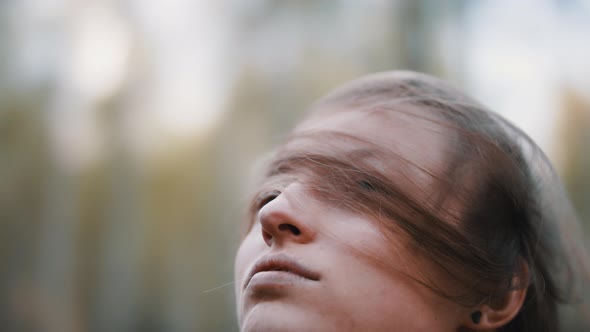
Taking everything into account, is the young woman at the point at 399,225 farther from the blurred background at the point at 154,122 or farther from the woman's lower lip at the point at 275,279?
the blurred background at the point at 154,122

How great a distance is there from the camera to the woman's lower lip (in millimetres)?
380

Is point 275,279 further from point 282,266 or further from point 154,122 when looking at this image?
point 154,122

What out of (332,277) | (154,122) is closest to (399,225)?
(332,277)

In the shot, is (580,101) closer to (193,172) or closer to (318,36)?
(318,36)

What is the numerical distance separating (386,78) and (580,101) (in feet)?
2.32

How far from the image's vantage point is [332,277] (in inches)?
15.0

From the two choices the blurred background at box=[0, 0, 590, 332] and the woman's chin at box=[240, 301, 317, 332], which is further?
the blurred background at box=[0, 0, 590, 332]

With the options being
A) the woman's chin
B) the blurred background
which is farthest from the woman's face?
the blurred background

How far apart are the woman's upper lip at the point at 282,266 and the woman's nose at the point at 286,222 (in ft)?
0.05

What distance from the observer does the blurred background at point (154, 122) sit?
124cm

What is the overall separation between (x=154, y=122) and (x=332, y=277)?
1015 mm

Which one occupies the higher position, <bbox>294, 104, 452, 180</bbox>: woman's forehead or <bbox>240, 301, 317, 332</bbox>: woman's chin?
<bbox>294, 104, 452, 180</bbox>: woman's forehead

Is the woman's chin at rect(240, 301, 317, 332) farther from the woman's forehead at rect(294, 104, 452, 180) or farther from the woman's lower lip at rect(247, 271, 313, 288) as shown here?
the woman's forehead at rect(294, 104, 452, 180)

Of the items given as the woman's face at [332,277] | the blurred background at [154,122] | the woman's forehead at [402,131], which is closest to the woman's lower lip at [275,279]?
the woman's face at [332,277]
